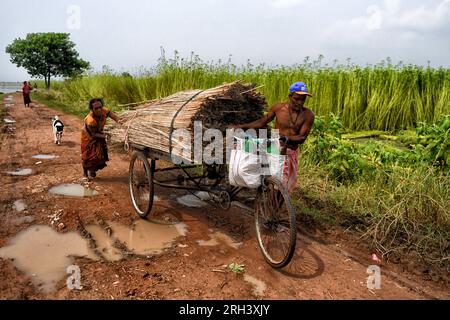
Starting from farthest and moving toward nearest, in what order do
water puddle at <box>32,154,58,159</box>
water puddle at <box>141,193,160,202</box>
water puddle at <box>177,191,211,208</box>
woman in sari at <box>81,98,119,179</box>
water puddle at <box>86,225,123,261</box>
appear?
1. water puddle at <box>32,154,58,159</box>
2. woman in sari at <box>81,98,119,179</box>
3. water puddle at <box>141,193,160,202</box>
4. water puddle at <box>177,191,211,208</box>
5. water puddle at <box>86,225,123,261</box>

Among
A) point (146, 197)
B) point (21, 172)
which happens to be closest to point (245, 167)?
point (146, 197)

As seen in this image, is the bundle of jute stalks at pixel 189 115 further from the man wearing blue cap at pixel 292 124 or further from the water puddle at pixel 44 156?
the water puddle at pixel 44 156

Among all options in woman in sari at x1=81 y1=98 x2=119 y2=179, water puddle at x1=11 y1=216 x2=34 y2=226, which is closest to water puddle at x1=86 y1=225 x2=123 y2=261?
water puddle at x1=11 y1=216 x2=34 y2=226

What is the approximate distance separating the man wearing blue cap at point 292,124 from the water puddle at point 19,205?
2.93m

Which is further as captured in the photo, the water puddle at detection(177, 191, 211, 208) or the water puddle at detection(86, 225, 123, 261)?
the water puddle at detection(177, 191, 211, 208)

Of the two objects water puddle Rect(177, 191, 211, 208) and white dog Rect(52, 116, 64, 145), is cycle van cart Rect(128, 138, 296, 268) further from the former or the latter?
white dog Rect(52, 116, 64, 145)

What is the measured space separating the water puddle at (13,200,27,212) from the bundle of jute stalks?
1518mm

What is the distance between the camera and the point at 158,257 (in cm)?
344

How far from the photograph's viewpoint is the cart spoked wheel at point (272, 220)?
3265 mm

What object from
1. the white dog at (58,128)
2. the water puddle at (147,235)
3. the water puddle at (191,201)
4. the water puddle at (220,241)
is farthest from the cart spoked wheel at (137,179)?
the white dog at (58,128)

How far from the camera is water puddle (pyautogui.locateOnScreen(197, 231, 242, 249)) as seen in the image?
3748 mm

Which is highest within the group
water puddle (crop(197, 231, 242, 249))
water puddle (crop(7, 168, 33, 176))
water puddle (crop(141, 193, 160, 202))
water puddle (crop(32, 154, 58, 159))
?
water puddle (crop(32, 154, 58, 159))

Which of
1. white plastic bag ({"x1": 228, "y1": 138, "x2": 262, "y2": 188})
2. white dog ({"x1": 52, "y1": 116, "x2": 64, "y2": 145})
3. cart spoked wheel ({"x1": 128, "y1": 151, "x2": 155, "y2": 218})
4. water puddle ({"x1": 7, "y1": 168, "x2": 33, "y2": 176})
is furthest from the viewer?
white dog ({"x1": 52, "y1": 116, "x2": 64, "y2": 145})
